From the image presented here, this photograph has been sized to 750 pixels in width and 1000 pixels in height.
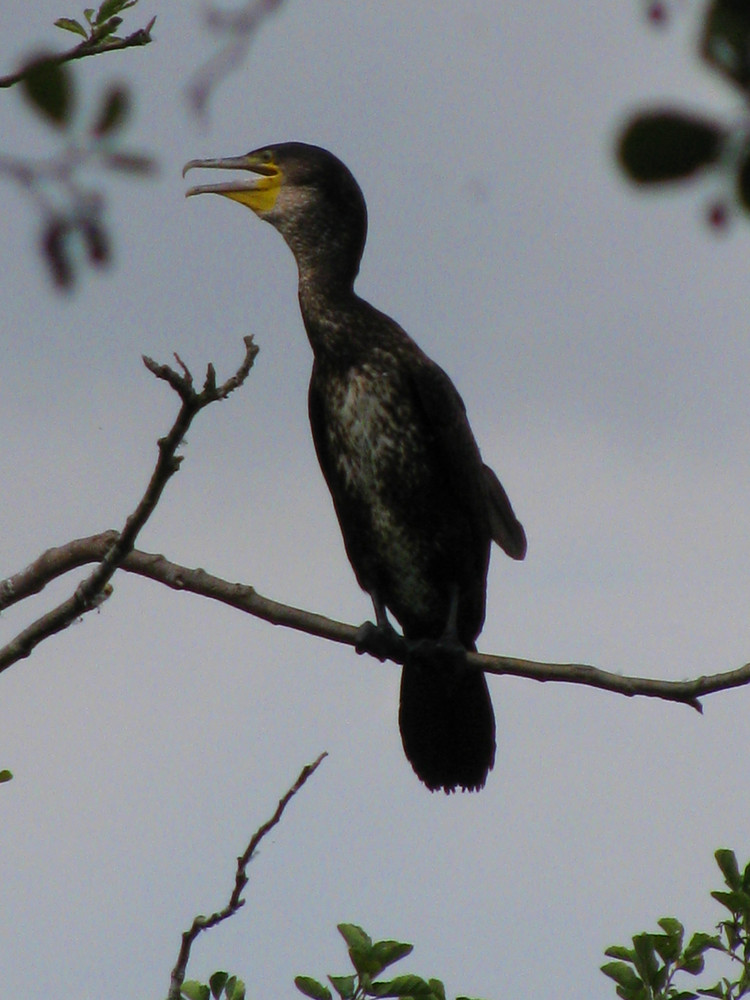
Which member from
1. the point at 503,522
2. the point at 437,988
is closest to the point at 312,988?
Result: the point at 437,988

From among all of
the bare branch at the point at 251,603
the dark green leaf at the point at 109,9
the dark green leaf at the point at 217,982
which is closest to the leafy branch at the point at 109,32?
the dark green leaf at the point at 109,9

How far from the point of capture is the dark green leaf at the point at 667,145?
0.63m

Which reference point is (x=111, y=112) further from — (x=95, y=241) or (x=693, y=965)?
(x=693, y=965)

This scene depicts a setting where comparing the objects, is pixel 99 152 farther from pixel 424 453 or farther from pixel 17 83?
pixel 424 453

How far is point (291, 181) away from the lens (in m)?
4.77

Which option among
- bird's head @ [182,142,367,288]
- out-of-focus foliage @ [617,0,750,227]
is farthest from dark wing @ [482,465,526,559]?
out-of-focus foliage @ [617,0,750,227]

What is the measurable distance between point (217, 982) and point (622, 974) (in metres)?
0.89

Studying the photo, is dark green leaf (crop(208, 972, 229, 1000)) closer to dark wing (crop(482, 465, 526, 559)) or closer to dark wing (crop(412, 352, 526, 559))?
dark wing (crop(412, 352, 526, 559))

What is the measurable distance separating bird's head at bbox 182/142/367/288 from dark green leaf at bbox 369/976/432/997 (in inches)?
97.4

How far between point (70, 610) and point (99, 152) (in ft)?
7.17

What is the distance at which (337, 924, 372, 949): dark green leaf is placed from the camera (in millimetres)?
2965

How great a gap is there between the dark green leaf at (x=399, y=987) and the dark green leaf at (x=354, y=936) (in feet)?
0.29

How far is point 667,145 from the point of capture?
634 mm

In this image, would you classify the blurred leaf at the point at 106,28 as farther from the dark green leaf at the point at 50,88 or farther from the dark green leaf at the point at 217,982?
the dark green leaf at the point at 217,982
